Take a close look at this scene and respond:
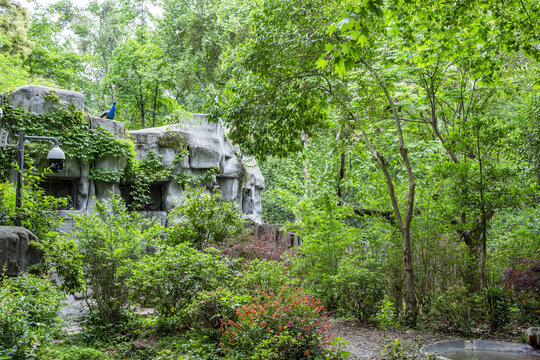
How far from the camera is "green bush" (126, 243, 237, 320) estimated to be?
249 inches

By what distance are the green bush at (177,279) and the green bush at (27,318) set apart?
1279 millimetres

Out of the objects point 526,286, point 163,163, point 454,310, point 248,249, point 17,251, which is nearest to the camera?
point 17,251

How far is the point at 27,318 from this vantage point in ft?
15.6

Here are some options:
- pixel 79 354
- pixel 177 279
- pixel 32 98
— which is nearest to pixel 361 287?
pixel 177 279

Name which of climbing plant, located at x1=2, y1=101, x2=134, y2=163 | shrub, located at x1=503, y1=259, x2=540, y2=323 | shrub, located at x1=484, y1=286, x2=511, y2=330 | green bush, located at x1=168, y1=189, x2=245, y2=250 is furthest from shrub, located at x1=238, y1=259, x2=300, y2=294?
climbing plant, located at x1=2, y1=101, x2=134, y2=163

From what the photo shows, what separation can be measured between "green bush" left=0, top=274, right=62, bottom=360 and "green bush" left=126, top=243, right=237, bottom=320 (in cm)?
128

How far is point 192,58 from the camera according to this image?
71.2 ft

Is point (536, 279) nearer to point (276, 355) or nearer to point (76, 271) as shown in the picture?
point (276, 355)

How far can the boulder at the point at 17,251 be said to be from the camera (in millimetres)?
6980

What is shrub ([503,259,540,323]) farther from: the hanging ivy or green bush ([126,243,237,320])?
the hanging ivy

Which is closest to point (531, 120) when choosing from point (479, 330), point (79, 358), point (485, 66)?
point (485, 66)

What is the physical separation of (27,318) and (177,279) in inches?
82.7

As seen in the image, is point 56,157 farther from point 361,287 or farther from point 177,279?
point 361,287

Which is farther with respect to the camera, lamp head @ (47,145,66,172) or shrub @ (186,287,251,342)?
lamp head @ (47,145,66,172)
